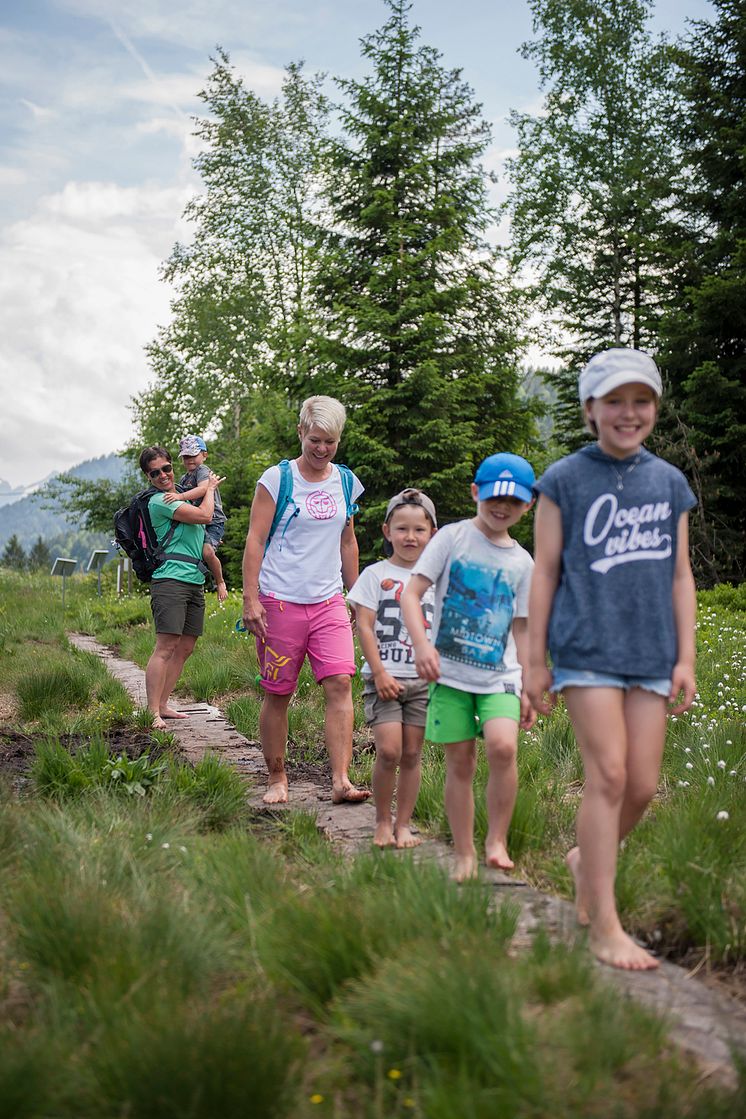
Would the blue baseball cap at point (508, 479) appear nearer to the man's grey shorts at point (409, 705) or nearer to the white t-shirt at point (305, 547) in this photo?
the man's grey shorts at point (409, 705)

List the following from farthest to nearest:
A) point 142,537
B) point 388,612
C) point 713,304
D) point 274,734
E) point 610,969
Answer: point 713,304, point 142,537, point 274,734, point 388,612, point 610,969

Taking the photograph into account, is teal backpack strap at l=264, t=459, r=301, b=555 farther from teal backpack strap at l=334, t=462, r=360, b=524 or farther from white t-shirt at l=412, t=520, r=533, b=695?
white t-shirt at l=412, t=520, r=533, b=695

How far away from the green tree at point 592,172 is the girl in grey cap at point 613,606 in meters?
23.6

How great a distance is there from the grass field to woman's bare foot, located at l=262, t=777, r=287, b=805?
2.03 ft

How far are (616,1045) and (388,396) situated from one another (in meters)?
20.0

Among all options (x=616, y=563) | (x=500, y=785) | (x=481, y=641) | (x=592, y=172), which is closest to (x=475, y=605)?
(x=481, y=641)

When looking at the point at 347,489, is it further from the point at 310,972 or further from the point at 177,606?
the point at 310,972

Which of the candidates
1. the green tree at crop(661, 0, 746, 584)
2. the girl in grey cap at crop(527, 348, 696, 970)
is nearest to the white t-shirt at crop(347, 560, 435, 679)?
the girl in grey cap at crop(527, 348, 696, 970)

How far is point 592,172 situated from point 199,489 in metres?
24.2

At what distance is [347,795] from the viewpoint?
540 cm

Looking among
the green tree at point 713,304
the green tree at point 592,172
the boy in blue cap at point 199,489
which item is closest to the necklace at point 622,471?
the boy in blue cap at point 199,489

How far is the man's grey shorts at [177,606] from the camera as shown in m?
7.77

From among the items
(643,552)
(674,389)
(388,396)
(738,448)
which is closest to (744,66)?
(674,389)

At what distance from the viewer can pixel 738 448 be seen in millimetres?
18797
